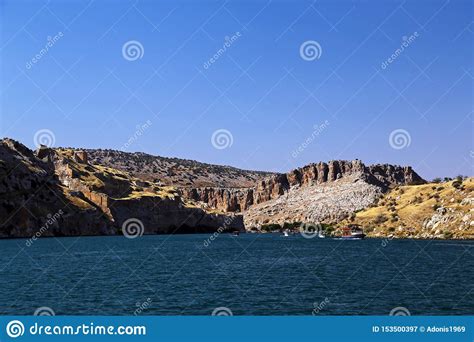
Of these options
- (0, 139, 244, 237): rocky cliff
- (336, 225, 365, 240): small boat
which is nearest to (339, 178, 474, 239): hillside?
(336, 225, 365, 240): small boat

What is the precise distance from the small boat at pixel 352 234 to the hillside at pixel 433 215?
155 inches

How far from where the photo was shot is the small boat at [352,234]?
171750 millimetres

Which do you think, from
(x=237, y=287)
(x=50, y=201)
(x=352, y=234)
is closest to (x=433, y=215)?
(x=352, y=234)

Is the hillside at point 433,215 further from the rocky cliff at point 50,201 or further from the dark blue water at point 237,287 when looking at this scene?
the rocky cliff at point 50,201

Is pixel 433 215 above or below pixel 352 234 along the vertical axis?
above

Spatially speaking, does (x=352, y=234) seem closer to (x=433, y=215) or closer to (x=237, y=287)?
(x=433, y=215)

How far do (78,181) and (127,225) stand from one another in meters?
23.7

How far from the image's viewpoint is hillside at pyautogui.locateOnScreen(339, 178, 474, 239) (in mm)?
151125

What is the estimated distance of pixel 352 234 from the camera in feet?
575

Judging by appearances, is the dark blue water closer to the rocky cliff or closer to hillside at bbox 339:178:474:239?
hillside at bbox 339:178:474:239

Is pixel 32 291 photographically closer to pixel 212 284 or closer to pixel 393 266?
pixel 212 284

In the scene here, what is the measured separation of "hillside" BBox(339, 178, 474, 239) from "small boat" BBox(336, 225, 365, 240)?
12.9ft

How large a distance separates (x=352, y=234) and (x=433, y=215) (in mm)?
25951

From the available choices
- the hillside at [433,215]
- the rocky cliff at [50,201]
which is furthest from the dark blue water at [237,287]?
the rocky cliff at [50,201]
